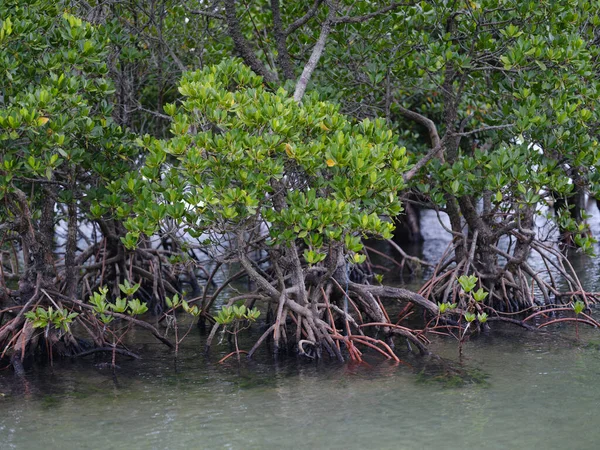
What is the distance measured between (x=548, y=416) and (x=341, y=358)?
2.21 m

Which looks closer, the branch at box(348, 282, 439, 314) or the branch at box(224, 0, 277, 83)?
the branch at box(348, 282, 439, 314)

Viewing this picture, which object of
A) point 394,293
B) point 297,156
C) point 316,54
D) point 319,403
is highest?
point 316,54

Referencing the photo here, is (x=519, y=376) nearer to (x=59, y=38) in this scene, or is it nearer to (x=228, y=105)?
(x=228, y=105)

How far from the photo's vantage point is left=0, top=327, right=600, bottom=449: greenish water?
19.6 ft

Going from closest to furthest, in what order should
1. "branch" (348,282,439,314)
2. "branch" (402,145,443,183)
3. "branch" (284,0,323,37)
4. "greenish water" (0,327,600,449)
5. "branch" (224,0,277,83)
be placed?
"greenish water" (0,327,600,449)
"branch" (348,282,439,314)
"branch" (402,145,443,183)
"branch" (284,0,323,37)
"branch" (224,0,277,83)

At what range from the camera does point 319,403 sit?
6762 mm

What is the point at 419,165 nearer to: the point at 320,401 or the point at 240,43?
the point at 240,43

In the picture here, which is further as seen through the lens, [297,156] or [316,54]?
[316,54]

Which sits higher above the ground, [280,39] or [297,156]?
[280,39]

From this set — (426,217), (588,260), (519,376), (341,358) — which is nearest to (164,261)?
(341,358)

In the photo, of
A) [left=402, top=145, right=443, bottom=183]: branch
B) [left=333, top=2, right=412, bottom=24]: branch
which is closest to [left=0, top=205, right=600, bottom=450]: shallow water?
[left=402, top=145, right=443, bottom=183]: branch

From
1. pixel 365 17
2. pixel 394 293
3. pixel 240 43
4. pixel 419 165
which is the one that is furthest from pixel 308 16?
pixel 394 293

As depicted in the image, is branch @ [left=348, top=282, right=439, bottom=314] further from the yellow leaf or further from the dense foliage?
the yellow leaf

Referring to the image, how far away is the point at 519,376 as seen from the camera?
738 centimetres
